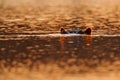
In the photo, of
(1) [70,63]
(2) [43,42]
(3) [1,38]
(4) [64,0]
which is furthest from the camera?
(4) [64,0]

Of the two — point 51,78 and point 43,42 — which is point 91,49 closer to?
point 43,42

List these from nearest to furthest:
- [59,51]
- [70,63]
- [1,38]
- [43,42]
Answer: [70,63], [59,51], [43,42], [1,38]

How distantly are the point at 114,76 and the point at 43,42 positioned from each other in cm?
1059

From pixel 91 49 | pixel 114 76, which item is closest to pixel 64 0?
pixel 91 49

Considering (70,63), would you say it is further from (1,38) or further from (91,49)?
(1,38)

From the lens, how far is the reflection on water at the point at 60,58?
2312 cm

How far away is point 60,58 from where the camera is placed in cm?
2697

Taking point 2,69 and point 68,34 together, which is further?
point 68,34

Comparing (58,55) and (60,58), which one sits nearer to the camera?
(60,58)

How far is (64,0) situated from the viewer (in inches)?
4190

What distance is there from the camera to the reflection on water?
23125mm

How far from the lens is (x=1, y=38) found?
115 feet

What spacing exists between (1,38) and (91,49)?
24.0 feet

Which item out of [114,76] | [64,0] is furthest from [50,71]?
[64,0]
